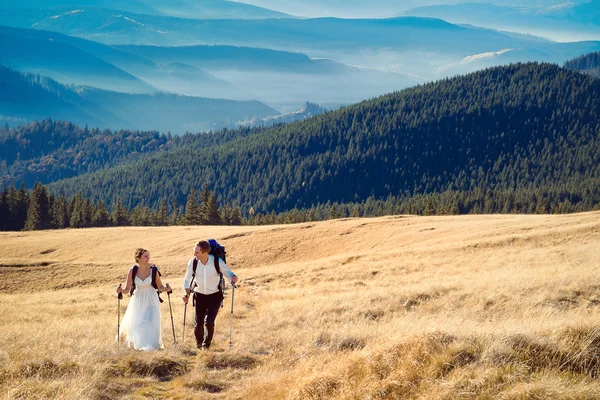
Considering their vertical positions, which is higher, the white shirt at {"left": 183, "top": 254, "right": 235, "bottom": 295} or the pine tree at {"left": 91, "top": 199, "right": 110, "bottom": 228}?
the white shirt at {"left": 183, "top": 254, "right": 235, "bottom": 295}

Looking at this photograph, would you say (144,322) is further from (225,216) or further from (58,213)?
(58,213)

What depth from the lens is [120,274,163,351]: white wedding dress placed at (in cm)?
1131

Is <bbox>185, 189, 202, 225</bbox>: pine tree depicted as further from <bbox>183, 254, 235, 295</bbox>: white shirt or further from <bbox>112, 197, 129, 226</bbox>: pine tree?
<bbox>183, 254, 235, 295</bbox>: white shirt

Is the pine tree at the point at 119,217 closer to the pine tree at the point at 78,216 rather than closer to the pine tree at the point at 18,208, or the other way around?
the pine tree at the point at 78,216

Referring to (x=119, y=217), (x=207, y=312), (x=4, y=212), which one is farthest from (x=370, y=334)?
(x=4, y=212)

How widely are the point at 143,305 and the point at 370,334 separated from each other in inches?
219

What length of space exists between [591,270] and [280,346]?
14103mm

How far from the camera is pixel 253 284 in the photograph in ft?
91.7

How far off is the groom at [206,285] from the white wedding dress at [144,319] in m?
0.89

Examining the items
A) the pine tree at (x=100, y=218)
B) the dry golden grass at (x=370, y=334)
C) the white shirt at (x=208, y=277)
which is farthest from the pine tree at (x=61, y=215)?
the white shirt at (x=208, y=277)

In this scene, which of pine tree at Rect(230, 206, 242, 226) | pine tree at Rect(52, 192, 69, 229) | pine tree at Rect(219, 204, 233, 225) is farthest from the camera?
pine tree at Rect(230, 206, 242, 226)

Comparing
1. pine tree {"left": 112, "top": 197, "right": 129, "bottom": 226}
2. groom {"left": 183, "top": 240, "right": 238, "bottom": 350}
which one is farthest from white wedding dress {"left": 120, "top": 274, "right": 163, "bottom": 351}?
pine tree {"left": 112, "top": 197, "right": 129, "bottom": 226}

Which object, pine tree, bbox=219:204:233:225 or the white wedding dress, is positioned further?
pine tree, bbox=219:204:233:225

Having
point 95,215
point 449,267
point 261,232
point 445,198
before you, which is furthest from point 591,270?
point 445,198
